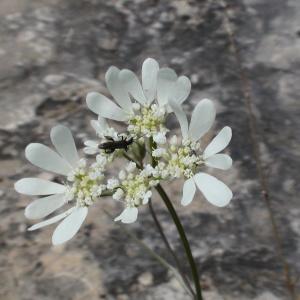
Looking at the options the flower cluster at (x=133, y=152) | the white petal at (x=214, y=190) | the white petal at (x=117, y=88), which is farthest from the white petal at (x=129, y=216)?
the white petal at (x=117, y=88)

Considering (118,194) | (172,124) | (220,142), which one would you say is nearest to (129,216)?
(118,194)

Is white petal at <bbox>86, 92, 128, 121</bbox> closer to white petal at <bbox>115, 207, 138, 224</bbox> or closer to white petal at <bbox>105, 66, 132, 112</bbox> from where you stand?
white petal at <bbox>105, 66, 132, 112</bbox>

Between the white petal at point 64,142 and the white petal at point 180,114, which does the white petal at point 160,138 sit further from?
the white petal at point 64,142

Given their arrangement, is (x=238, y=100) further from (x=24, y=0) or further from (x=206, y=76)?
(x=24, y=0)

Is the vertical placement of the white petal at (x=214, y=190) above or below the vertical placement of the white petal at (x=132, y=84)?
below

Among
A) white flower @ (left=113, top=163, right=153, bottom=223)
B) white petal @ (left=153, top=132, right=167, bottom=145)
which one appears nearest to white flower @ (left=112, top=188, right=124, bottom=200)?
white flower @ (left=113, top=163, right=153, bottom=223)

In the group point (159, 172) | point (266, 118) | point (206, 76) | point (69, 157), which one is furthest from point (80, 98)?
point (159, 172)

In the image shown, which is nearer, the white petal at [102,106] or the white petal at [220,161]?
the white petal at [220,161]
